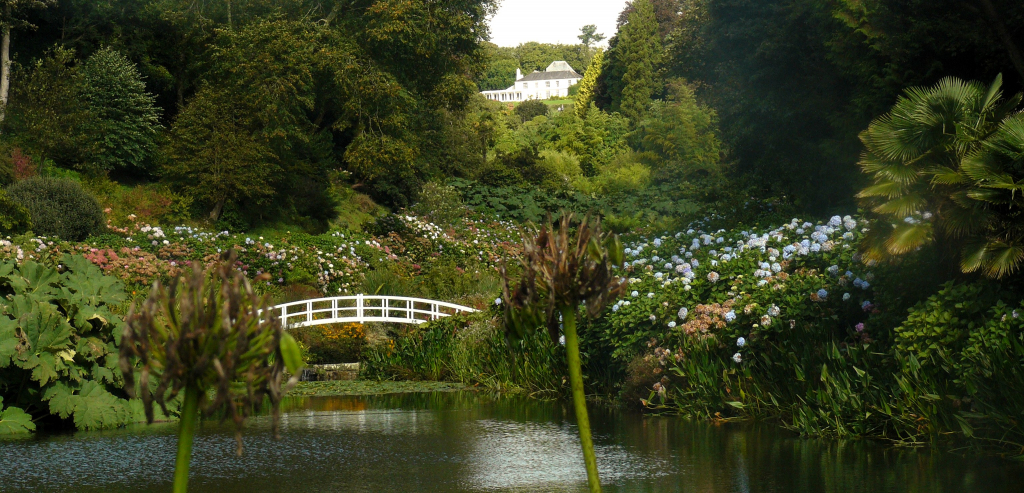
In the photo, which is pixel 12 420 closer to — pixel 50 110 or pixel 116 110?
pixel 50 110

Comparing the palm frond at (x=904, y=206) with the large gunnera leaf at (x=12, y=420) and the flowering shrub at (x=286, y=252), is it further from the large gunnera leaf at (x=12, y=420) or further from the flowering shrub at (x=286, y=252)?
the flowering shrub at (x=286, y=252)

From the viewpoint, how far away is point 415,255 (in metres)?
25.1

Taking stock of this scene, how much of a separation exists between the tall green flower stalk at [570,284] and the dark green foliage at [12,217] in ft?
62.7

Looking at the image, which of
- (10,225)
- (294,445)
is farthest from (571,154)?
(294,445)

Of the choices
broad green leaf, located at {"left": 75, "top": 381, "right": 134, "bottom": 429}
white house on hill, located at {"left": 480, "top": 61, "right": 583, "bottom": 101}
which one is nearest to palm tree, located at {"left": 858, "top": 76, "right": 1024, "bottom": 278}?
broad green leaf, located at {"left": 75, "top": 381, "right": 134, "bottom": 429}

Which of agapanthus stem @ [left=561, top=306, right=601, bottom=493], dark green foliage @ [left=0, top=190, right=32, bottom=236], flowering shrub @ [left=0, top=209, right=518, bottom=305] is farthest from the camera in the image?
dark green foliage @ [left=0, top=190, right=32, bottom=236]

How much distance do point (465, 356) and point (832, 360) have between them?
6.76m

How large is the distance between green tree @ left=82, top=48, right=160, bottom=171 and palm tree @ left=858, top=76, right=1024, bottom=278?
22.9 meters

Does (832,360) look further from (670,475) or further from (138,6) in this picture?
(138,6)

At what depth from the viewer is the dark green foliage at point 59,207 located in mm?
20016

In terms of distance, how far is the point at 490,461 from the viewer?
680 cm

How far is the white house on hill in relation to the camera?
468 feet

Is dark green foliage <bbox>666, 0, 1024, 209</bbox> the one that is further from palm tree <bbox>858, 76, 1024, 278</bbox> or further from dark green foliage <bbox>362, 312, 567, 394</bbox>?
dark green foliage <bbox>362, 312, 567, 394</bbox>

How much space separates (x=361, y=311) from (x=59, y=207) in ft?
25.7
